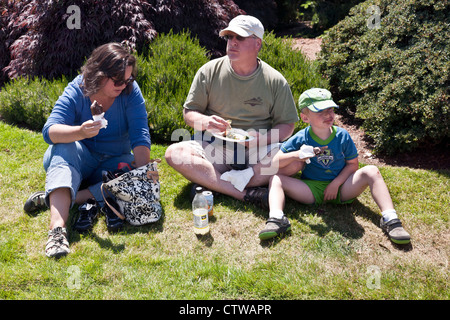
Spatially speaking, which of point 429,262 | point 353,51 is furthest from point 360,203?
point 353,51

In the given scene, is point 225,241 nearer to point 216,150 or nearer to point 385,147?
point 216,150

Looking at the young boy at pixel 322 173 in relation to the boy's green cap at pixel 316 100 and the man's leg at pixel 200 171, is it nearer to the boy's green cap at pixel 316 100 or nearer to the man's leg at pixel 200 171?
the boy's green cap at pixel 316 100

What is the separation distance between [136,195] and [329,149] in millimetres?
1729

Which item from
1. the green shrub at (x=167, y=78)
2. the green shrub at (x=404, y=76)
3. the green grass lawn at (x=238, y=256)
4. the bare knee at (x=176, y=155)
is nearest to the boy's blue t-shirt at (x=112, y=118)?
the bare knee at (x=176, y=155)

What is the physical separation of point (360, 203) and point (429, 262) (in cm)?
→ 95

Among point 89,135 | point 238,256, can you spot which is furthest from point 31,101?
point 238,256

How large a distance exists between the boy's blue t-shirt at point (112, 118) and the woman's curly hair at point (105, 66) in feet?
0.51

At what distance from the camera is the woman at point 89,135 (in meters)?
3.34

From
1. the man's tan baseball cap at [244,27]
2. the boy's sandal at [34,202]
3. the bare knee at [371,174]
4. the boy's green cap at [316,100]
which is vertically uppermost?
the man's tan baseball cap at [244,27]

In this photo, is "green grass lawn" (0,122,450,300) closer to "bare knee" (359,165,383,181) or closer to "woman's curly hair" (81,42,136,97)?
"bare knee" (359,165,383,181)

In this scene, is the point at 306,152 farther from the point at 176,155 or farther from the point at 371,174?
the point at 176,155

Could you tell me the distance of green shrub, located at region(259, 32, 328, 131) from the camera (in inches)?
232
